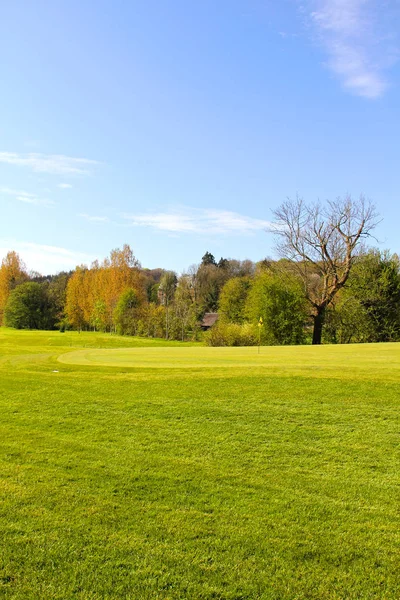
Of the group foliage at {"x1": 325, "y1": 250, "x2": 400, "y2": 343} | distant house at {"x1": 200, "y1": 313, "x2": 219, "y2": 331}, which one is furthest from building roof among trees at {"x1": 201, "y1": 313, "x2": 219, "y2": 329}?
foliage at {"x1": 325, "y1": 250, "x2": 400, "y2": 343}

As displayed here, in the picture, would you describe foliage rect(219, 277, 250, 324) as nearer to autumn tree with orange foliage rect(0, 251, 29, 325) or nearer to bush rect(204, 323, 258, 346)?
bush rect(204, 323, 258, 346)

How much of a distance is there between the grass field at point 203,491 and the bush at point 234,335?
2594 cm

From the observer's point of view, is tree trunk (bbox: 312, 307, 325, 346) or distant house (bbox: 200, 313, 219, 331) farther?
distant house (bbox: 200, 313, 219, 331)

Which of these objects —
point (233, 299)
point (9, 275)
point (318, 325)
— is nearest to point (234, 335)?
point (318, 325)

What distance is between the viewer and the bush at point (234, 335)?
1385 inches

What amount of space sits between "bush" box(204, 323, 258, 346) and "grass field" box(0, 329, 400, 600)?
85.1 ft

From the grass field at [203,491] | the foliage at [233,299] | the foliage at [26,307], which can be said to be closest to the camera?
the grass field at [203,491]

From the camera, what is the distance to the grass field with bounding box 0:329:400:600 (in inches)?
133

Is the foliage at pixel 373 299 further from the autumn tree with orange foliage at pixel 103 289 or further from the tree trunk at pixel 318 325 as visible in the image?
the autumn tree with orange foliage at pixel 103 289

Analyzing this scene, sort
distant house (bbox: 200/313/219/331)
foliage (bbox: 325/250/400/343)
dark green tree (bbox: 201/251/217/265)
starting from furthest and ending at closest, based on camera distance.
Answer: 1. dark green tree (bbox: 201/251/217/265)
2. distant house (bbox: 200/313/219/331)
3. foliage (bbox: 325/250/400/343)

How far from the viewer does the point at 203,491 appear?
15.7 feet

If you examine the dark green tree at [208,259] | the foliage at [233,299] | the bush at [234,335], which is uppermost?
the dark green tree at [208,259]


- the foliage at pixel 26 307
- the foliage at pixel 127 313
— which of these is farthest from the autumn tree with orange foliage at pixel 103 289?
the foliage at pixel 26 307

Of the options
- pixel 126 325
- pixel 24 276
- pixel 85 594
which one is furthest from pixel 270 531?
pixel 24 276
